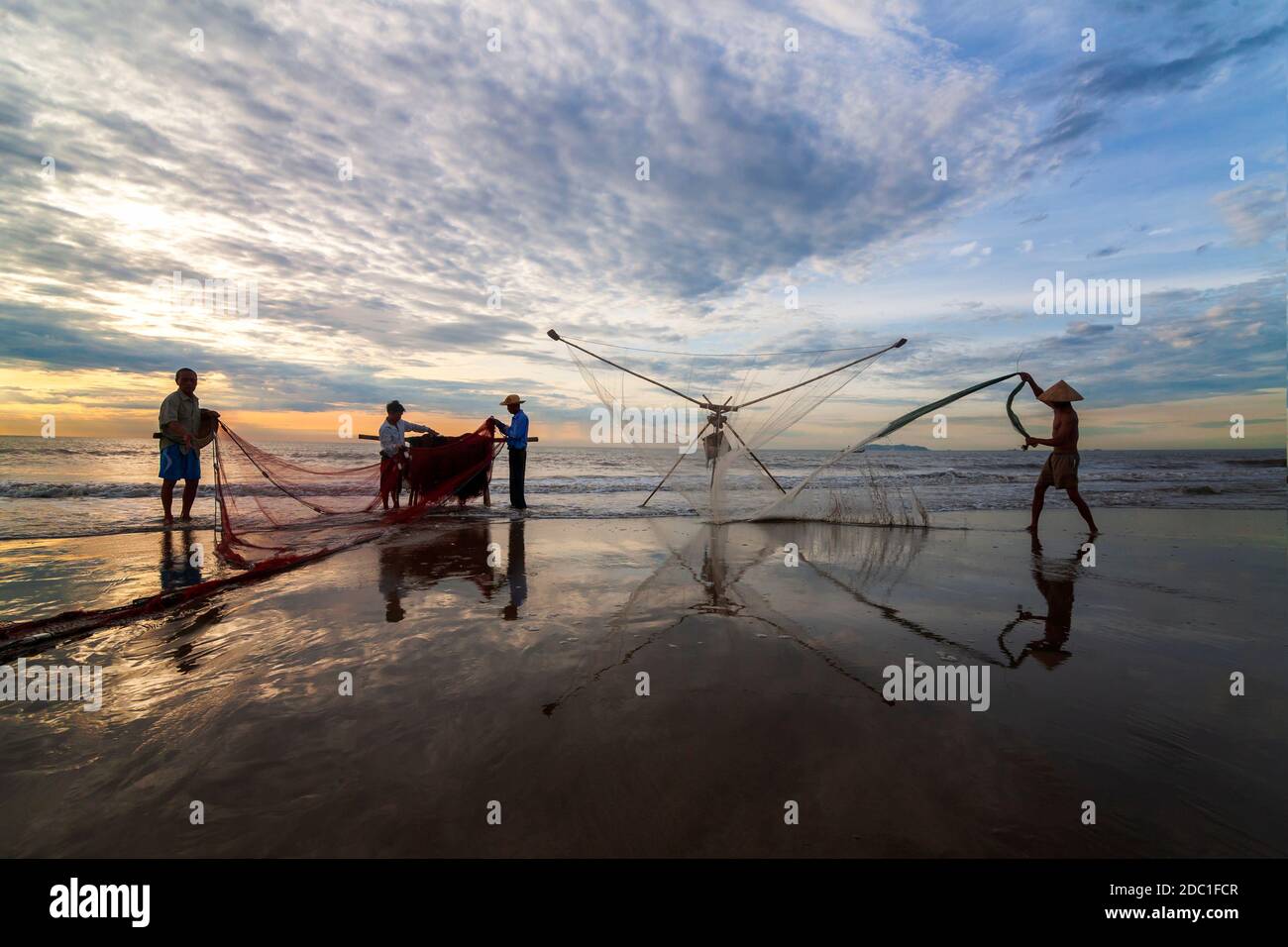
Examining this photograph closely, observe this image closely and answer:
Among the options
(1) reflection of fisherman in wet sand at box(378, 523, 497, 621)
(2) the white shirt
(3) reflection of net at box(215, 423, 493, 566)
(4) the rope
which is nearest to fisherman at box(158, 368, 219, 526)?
(3) reflection of net at box(215, 423, 493, 566)

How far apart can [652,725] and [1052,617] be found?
390 cm

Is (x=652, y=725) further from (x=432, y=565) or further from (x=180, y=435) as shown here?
(x=180, y=435)

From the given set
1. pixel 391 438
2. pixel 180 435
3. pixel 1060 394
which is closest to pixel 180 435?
pixel 180 435

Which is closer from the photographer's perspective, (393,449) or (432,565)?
(432,565)

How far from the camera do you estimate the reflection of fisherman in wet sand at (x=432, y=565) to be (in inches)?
220

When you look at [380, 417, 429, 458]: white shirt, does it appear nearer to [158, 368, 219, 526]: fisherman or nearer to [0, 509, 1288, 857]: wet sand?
[158, 368, 219, 526]: fisherman

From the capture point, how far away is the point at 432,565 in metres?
6.83

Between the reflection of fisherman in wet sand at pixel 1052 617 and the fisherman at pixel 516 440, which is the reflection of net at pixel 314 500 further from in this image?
the reflection of fisherman in wet sand at pixel 1052 617

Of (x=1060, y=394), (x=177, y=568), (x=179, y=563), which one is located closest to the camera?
(x=177, y=568)

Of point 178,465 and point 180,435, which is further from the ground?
point 180,435

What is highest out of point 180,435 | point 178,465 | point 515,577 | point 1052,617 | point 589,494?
A: point 180,435
